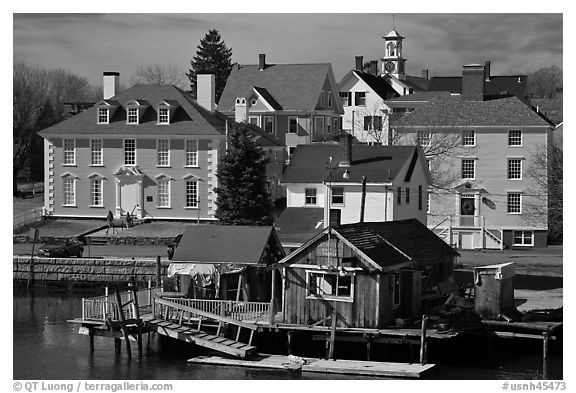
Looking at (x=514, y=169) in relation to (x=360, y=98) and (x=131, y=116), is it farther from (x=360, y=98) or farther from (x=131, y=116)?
(x=360, y=98)

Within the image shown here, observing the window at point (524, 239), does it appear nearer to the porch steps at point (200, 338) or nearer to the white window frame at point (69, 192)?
the white window frame at point (69, 192)

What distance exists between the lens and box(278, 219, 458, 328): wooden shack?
38281 millimetres

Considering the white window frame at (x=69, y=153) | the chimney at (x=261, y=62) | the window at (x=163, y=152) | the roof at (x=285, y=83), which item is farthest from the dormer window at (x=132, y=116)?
the chimney at (x=261, y=62)

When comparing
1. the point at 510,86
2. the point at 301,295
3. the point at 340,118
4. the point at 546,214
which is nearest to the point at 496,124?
the point at 546,214

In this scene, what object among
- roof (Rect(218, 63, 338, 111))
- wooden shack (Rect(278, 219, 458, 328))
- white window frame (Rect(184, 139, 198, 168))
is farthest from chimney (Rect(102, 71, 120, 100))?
wooden shack (Rect(278, 219, 458, 328))

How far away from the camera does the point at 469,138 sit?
67.0 metres

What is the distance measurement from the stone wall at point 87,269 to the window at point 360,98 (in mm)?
39249

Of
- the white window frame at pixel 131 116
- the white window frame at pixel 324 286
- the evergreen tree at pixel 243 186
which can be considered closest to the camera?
the white window frame at pixel 324 286

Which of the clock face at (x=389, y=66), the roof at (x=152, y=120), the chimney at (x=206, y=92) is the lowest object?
the roof at (x=152, y=120)

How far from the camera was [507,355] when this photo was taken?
3909 centimetres

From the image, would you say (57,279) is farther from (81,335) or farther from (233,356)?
(233,356)

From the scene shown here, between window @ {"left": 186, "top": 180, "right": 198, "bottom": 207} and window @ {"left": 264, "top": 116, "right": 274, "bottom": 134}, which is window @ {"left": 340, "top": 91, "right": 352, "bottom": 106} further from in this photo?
window @ {"left": 186, "top": 180, "right": 198, "bottom": 207}

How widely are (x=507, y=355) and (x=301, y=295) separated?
677cm

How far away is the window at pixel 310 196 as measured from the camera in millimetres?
54584
